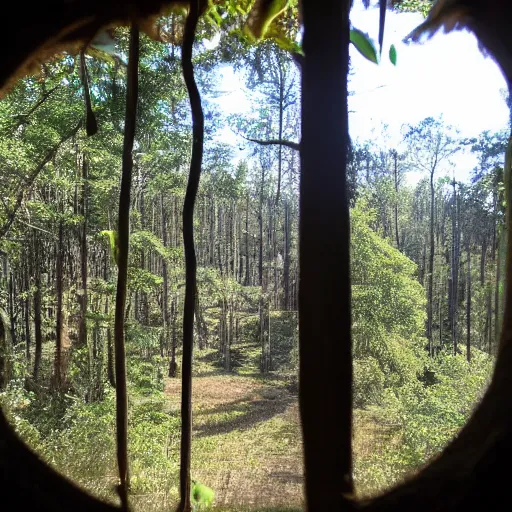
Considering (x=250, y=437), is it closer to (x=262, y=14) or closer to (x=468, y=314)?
(x=468, y=314)

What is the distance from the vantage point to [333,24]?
57 centimetres

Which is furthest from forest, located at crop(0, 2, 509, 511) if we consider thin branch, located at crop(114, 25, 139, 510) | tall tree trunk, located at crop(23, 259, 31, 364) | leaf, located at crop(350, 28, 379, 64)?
leaf, located at crop(350, 28, 379, 64)

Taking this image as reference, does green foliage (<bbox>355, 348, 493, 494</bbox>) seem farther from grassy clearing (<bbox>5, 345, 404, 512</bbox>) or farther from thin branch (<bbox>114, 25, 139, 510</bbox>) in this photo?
thin branch (<bbox>114, 25, 139, 510</bbox>)

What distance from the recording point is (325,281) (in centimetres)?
55

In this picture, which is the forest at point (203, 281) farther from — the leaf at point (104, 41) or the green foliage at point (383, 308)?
the leaf at point (104, 41)

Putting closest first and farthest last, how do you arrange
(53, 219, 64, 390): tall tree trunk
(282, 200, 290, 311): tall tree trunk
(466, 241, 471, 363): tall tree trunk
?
(53, 219, 64, 390): tall tree trunk < (466, 241, 471, 363): tall tree trunk < (282, 200, 290, 311): tall tree trunk

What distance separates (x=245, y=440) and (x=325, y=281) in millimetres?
5055

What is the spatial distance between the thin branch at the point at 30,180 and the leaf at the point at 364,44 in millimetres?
3622

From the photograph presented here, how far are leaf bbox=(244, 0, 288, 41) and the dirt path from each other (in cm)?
391

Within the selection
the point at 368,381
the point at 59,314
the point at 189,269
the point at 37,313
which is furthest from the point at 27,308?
the point at 189,269

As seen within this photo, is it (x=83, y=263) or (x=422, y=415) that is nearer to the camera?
(x=422, y=415)

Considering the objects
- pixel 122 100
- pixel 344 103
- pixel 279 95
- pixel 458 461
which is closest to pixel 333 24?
pixel 344 103

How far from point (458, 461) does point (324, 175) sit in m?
0.41

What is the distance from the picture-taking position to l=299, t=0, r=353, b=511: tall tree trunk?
548mm
